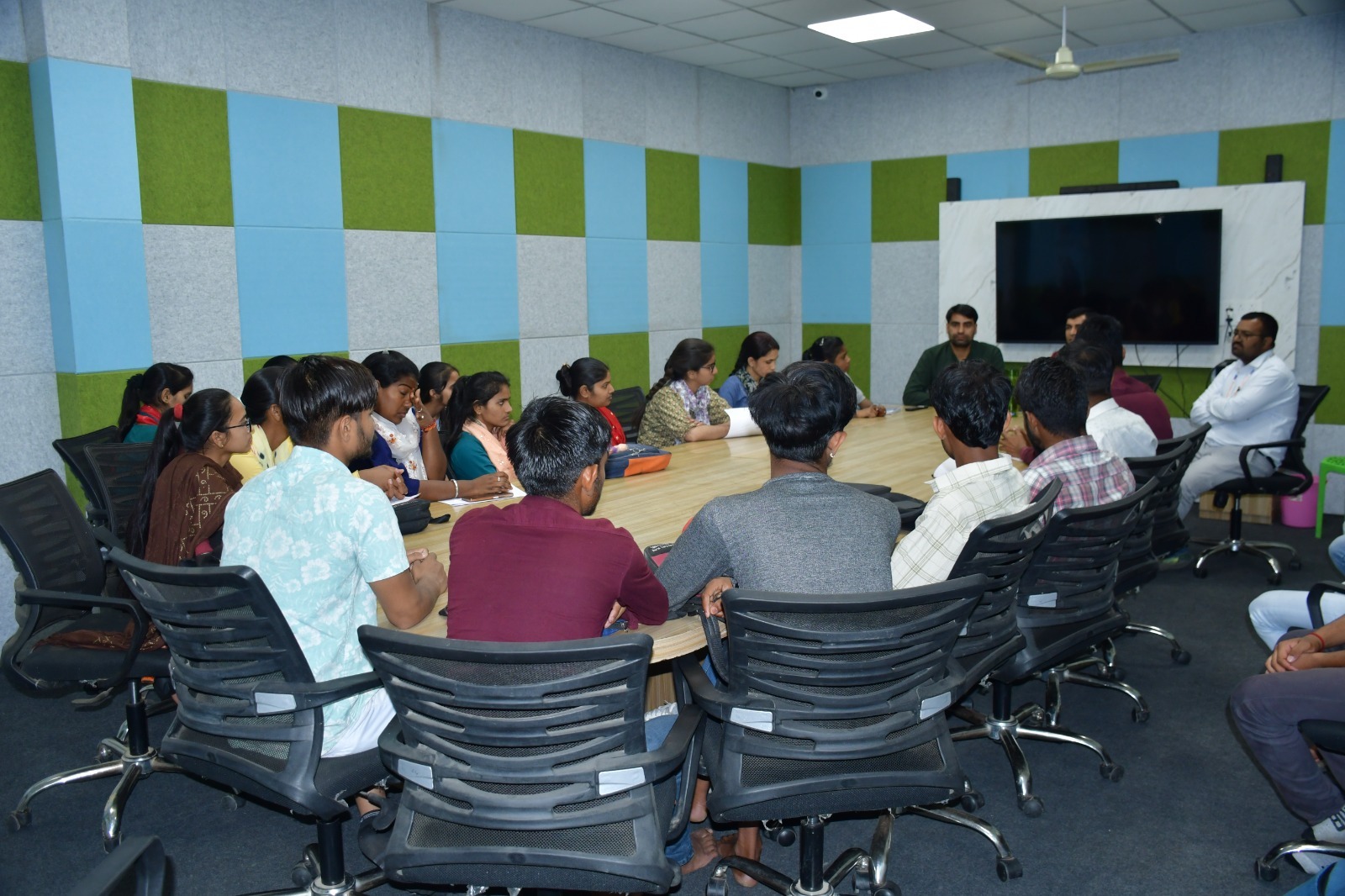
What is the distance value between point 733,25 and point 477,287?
2.24 m

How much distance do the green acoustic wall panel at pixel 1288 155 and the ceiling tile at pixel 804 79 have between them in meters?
2.81

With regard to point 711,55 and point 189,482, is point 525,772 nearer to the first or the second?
point 189,482

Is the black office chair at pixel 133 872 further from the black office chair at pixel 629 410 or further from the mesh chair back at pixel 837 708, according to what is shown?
the black office chair at pixel 629 410

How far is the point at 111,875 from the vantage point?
3.26 feet

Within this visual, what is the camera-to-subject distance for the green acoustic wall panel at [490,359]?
6.06m

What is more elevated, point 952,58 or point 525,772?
point 952,58

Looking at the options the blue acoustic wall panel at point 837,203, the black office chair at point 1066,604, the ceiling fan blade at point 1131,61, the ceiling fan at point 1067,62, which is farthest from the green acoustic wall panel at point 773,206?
the black office chair at point 1066,604

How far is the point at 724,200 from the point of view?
8.04m

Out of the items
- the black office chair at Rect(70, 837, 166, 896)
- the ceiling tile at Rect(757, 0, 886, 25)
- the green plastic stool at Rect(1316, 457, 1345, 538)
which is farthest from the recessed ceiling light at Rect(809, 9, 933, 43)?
the black office chair at Rect(70, 837, 166, 896)

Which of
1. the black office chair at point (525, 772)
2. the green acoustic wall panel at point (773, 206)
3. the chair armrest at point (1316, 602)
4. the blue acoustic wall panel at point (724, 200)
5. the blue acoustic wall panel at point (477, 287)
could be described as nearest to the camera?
the black office chair at point (525, 772)

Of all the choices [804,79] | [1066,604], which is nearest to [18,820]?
[1066,604]

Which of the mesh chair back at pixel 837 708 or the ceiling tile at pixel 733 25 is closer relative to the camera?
the mesh chair back at pixel 837 708

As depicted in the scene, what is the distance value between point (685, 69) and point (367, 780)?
20.9ft

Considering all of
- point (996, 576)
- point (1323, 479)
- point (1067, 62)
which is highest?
point (1067, 62)
